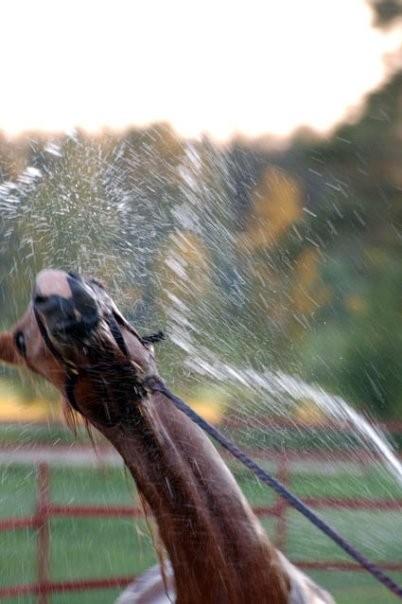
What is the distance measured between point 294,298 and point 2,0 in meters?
2.91

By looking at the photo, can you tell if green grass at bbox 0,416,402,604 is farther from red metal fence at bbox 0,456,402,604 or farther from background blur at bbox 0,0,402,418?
background blur at bbox 0,0,402,418

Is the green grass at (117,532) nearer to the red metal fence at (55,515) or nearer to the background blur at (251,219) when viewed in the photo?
the red metal fence at (55,515)

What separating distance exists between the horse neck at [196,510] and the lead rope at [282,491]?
1cm

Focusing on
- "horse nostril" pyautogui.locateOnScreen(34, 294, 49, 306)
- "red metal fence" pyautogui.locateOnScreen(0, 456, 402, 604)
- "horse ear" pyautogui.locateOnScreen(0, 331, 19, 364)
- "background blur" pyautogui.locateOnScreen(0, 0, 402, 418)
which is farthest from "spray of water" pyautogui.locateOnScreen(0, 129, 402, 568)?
"horse nostril" pyautogui.locateOnScreen(34, 294, 49, 306)

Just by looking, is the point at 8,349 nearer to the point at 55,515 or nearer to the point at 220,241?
the point at 55,515

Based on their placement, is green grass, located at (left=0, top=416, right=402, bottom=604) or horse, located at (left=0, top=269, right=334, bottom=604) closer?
horse, located at (left=0, top=269, right=334, bottom=604)

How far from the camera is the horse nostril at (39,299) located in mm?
1156

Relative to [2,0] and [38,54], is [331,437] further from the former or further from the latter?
[2,0]

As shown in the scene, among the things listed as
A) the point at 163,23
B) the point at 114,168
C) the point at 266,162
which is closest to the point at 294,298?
the point at 266,162

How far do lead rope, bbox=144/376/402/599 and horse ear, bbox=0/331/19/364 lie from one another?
0.15 m

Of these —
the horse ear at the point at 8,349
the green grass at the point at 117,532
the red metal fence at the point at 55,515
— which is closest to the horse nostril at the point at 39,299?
the horse ear at the point at 8,349

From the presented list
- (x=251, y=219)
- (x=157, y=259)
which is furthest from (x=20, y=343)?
(x=251, y=219)

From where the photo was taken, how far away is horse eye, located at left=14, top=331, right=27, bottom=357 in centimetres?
124

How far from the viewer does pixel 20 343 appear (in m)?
1.24
